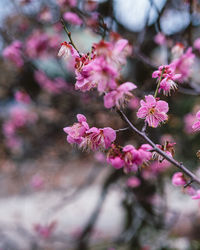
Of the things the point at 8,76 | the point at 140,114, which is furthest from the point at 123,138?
the point at 8,76

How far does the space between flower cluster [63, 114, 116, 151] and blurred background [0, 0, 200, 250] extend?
13.3 inches

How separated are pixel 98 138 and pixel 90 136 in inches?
1.0

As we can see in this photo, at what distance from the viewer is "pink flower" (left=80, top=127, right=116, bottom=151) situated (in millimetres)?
667

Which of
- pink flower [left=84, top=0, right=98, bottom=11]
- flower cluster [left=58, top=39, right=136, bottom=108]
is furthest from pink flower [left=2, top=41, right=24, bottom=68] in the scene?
flower cluster [left=58, top=39, right=136, bottom=108]

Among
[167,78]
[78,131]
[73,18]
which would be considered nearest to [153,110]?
[167,78]

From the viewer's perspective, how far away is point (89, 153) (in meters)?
3.03

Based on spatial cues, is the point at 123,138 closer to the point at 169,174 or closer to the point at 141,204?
the point at 169,174

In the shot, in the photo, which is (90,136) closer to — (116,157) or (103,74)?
(116,157)

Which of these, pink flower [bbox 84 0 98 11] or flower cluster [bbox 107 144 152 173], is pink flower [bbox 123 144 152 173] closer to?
flower cluster [bbox 107 144 152 173]

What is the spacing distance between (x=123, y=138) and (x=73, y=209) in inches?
66.3

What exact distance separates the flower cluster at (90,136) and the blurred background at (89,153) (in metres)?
0.34

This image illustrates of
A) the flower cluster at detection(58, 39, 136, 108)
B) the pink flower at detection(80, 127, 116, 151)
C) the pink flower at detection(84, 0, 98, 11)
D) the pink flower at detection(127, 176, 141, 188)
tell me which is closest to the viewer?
the flower cluster at detection(58, 39, 136, 108)

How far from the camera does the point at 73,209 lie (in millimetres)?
3533

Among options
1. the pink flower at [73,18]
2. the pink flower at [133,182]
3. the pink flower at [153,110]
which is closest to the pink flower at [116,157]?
the pink flower at [153,110]
